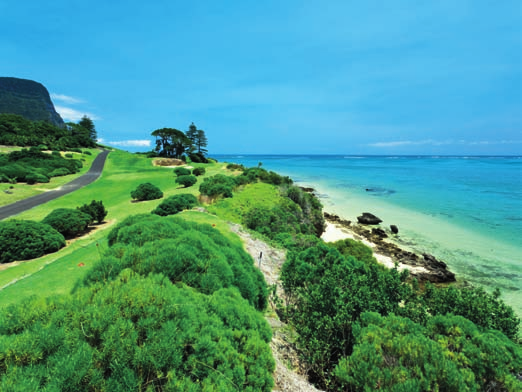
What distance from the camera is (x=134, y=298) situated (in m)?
3.00

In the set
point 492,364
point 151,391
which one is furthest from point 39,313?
point 492,364

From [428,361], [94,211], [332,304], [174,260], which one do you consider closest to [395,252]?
[332,304]

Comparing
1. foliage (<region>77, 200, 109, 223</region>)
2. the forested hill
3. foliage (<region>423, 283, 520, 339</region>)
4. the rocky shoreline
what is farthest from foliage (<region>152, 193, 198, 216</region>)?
the forested hill

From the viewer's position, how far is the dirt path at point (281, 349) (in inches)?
153

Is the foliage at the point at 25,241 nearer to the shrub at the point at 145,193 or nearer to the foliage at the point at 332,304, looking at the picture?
the shrub at the point at 145,193

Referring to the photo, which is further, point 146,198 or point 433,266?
point 146,198

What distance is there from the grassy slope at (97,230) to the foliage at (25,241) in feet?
1.68

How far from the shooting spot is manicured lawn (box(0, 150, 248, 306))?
19.9ft

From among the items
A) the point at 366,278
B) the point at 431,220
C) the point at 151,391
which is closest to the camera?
the point at 151,391

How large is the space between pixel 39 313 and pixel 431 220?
3112 centimetres

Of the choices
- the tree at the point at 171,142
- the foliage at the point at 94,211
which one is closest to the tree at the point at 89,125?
the tree at the point at 171,142

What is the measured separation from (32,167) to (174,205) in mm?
30344

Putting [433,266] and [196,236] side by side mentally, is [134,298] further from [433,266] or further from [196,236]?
[433,266]

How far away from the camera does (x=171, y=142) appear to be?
58000 millimetres
